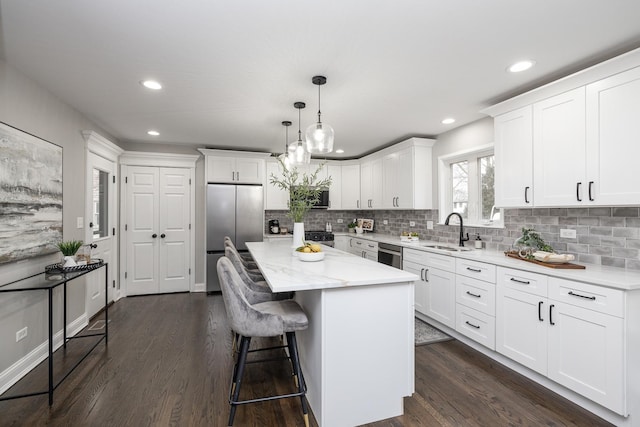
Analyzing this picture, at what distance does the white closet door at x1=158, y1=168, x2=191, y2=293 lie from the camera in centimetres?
499

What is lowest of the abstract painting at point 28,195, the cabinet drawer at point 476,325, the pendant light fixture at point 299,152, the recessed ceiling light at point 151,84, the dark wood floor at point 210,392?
the dark wood floor at point 210,392

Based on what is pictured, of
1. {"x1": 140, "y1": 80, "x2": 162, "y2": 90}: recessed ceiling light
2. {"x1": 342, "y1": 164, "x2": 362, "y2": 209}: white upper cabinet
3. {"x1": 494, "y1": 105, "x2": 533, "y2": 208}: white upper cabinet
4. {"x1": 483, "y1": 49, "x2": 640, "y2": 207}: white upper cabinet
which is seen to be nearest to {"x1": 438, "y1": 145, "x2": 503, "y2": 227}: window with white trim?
{"x1": 494, "y1": 105, "x2": 533, "y2": 208}: white upper cabinet

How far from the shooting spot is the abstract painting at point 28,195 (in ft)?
7.50

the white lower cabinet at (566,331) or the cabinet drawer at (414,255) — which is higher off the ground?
the cabinet drawer at (414,255)

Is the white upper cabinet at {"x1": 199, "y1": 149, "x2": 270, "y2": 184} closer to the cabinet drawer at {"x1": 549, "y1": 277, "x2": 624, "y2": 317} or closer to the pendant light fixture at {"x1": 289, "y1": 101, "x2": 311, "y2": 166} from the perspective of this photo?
the pendant light fixture at {"x1": 289, "y1": 101, "x2": 311, "y2": 166}

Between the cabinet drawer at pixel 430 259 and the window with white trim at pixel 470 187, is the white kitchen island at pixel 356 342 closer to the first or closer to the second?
the cabinet drawer at pixel 430 259

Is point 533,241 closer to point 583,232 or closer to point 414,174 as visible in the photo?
point 583,232

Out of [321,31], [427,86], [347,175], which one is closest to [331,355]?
[321,31]

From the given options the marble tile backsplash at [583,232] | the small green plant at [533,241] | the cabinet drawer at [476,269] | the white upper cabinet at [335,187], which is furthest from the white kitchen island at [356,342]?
the white upper cabinet at [335,187]

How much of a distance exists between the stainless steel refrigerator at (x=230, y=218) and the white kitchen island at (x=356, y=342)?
3126 millimetres

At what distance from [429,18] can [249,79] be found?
4.84 feet

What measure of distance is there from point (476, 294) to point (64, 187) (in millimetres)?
4181

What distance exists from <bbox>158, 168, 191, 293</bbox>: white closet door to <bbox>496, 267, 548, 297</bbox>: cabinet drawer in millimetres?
4496

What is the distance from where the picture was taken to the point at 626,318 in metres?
1.85
